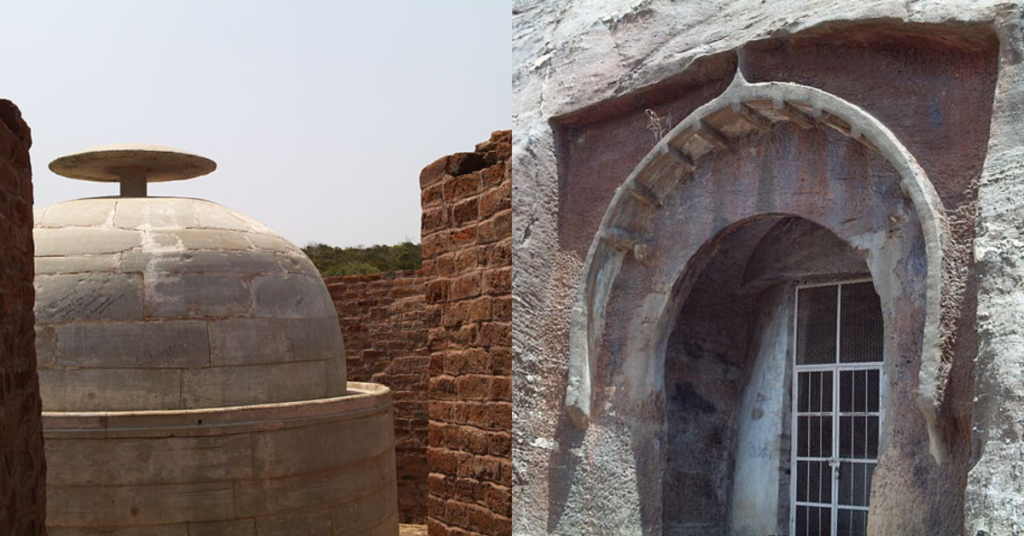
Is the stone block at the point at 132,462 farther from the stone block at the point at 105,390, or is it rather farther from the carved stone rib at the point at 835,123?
the carved stone rib at the point at 835,123

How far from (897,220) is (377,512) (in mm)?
4712

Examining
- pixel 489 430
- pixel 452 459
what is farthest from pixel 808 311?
pixel 452 459

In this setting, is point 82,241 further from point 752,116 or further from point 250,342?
point 752,116

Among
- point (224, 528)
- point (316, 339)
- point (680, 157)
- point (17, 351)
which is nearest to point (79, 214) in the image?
point (316, 339)

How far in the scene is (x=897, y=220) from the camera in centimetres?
331

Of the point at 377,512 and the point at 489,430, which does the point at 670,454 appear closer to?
the point at 489,430

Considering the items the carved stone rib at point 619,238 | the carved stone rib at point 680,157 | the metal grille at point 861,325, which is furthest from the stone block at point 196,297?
the metal grille at point 861,325

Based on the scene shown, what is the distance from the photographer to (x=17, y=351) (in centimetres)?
382

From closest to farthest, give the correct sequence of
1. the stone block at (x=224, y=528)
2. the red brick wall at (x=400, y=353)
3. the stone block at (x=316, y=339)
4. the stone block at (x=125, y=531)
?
the stone block at (x=125, y=531)
the stone block at (x=224, y=528)
the stone block at (x=316, y=339)
the red brick wall at (x=400, y=353)

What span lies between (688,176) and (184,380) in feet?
12.0

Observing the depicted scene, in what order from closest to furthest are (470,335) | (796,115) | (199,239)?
(796,115)
(470,335)
(199,239)

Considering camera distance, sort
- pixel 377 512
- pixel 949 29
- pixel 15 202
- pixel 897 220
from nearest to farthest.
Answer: pixel 949 29 < pixel 897 220 < pixel 15 202 < pixel 377 512

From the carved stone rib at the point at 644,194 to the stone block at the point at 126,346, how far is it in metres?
3.37

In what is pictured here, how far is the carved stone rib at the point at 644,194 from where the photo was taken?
13.6 ft
